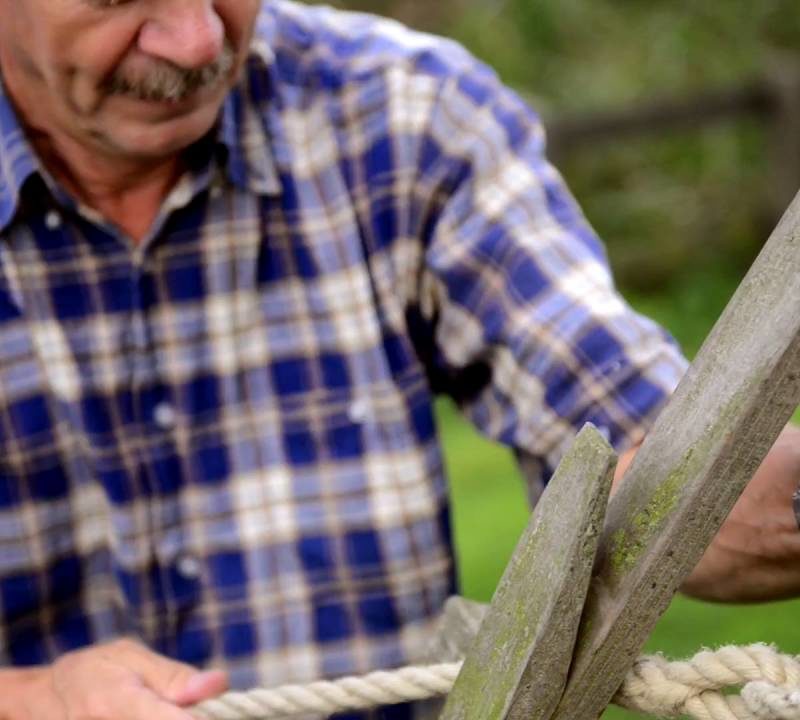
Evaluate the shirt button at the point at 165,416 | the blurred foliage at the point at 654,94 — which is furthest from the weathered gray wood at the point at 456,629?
the blurred foliage at the point at 654,94

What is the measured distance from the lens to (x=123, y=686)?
1385mm

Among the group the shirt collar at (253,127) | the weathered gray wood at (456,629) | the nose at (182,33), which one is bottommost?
the weathered gray wood at (456,629)

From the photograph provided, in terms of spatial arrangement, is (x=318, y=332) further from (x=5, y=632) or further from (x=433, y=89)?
(x=5, y=632)

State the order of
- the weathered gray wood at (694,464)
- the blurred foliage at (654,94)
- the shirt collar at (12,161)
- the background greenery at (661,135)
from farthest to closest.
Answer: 1. the blurred foliage at (654,94)
2. the background greenery at (661,135)
3. the shirt collar at (12,161)
4. the weathered gray wood at (694,464)

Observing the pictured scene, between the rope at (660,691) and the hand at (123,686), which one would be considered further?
the hand at (123,686)

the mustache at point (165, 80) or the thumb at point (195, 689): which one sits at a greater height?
the mustache at point (165, 80)

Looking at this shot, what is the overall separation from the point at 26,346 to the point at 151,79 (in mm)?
391

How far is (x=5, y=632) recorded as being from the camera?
178cm

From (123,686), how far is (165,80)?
2.24 feet

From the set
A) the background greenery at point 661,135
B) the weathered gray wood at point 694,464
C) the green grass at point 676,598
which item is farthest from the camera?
the background greenery at point 661,135

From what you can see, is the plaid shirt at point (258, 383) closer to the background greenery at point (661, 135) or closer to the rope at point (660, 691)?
the rope at point (660, 691)

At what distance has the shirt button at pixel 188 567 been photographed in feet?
5.90

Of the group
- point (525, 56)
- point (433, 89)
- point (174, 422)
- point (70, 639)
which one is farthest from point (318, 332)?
point (525, 56)

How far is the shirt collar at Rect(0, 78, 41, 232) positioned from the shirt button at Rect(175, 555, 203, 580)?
0.48 meters
